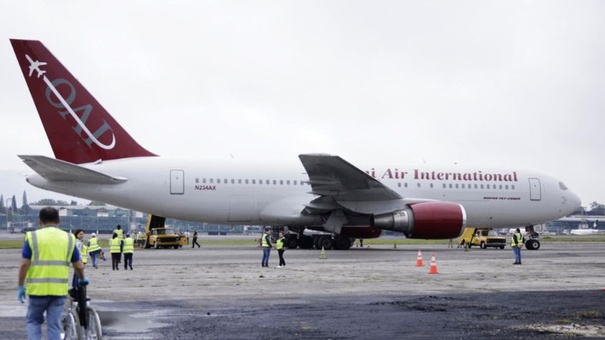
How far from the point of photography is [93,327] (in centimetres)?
859

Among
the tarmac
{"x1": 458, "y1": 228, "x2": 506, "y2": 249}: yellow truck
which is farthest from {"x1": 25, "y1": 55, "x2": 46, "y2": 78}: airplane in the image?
{"x1": 458, "y1": 228, "x2": 506, "y2": 249}: yellow truck

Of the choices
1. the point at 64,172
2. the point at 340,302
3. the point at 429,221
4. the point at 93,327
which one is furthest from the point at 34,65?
the point at 93,327

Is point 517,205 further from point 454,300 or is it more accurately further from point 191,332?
point 191,332

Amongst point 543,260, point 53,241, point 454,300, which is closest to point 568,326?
point 454,300

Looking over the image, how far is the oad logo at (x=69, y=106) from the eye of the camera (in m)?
33.6

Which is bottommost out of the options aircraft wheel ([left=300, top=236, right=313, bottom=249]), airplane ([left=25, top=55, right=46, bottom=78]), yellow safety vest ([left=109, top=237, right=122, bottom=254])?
yellow safety vest ([left=109, top=237, right=122, bottom=254])

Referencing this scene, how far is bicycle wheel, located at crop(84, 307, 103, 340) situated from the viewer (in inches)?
333

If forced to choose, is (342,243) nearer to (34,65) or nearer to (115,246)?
(115,246)

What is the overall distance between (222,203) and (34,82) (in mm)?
9662

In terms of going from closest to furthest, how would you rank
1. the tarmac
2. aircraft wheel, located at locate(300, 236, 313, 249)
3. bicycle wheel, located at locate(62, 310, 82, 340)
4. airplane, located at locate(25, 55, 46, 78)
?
bicycle wheel, located at locate(62, 310, 82, 340)
the tarmac
airplane, located at locate(25, 55, 46, 78)
aircraft wheel, located at locate(300, 236, 313, 249)

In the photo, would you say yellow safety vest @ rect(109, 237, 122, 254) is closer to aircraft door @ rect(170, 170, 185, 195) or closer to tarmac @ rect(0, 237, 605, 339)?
tarmac @ rect(0, 237, 605, 339)

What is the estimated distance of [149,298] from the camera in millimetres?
15859

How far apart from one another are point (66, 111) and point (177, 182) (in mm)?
5644

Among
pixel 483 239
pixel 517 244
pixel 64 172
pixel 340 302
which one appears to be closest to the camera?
pixel 340 302
